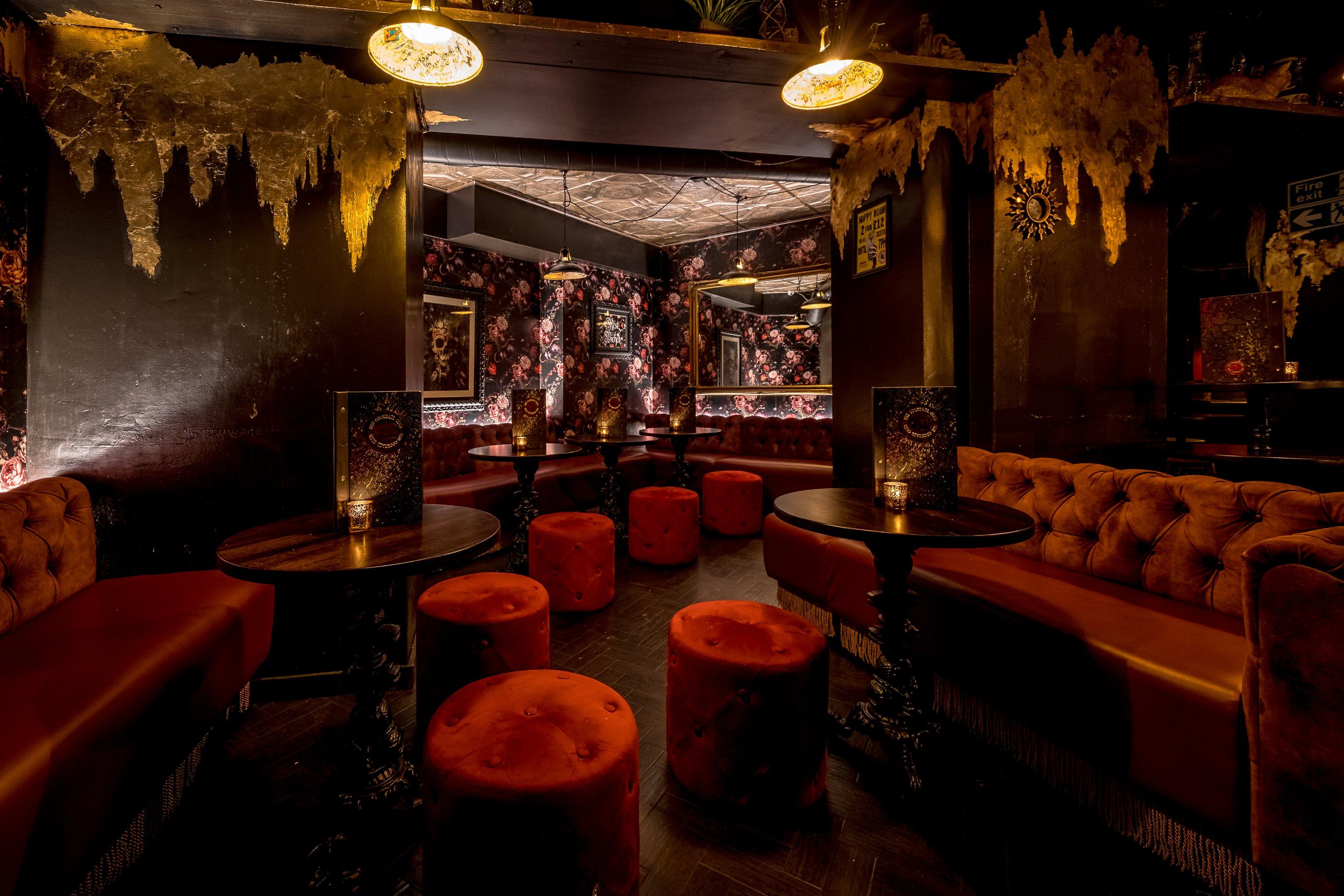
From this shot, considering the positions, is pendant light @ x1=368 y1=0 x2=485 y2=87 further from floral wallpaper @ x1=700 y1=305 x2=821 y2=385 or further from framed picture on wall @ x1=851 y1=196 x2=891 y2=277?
floral wallpaper @ x1=700 y1=305 x2=821 y2=385

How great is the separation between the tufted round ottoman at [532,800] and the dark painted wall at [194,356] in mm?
1812

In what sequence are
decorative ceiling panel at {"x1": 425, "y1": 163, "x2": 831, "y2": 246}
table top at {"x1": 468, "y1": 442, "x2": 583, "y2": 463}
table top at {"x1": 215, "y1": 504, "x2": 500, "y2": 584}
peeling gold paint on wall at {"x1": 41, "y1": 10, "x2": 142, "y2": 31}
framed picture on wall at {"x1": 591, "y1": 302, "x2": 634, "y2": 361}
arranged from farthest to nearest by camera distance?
framed picture on wall at {"x1": 591, "y1": 302, "x2": 634, "y2": 361} < decorative ceiling panel at {"x1": 425, "y1": 163, "x2": 831, "y2": 246} < table top at {"x1": 468, "y1": 442, "x2": 583, "y2": 463} < peeling gold paint on wall at {"x1": 41, "y1": 10, "x2": 142, "y2": 31} < table top at {"x1": 215, "y1": 504, "x2": 500, "y2": 584}

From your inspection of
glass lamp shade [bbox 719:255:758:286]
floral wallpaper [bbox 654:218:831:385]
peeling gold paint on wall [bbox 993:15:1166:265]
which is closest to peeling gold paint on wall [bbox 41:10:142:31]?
peeling gold paint on wall [bbox 993:15:1166:265]

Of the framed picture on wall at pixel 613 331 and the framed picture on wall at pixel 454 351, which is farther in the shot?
the framed picture on wall at pixel 613 331

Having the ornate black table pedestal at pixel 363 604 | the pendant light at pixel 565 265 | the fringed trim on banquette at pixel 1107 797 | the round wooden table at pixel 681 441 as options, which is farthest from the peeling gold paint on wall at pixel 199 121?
the fringed trim on banquette at pixel 1107 797

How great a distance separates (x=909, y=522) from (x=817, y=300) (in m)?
7.15

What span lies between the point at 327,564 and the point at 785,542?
2.39 metres

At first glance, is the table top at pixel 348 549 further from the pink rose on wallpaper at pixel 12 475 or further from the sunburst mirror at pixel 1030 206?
the sunburst mirror at pixel 1030 206

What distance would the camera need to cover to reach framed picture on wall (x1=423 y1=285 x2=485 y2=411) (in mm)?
5883

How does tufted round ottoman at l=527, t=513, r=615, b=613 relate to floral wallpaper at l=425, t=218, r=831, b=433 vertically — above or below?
below

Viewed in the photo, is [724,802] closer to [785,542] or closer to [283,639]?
[785,542]

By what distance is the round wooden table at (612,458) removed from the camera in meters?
4.80

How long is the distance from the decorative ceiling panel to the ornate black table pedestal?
4.18m

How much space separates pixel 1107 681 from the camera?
1628mm
